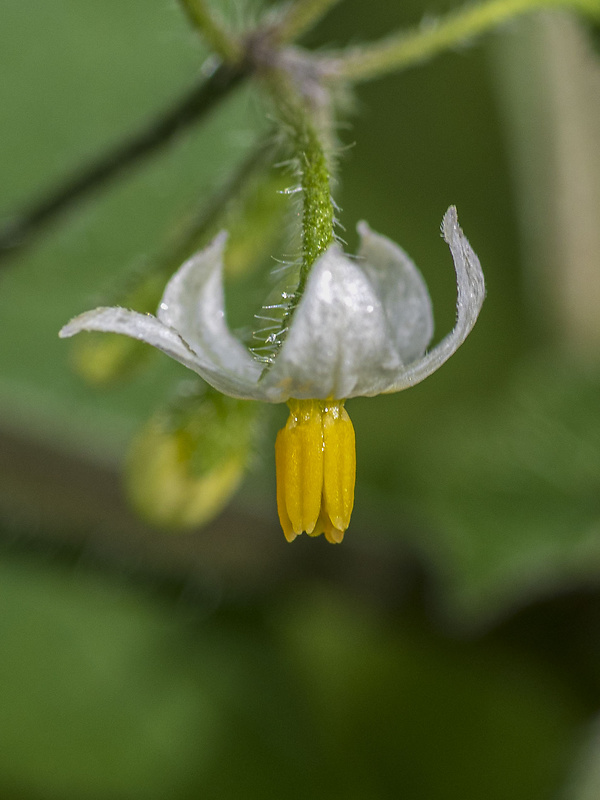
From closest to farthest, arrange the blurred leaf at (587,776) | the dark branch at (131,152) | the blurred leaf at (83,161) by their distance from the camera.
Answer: the dark branch at (131,152), the blurred leaf at (587,776), the blurred leaf at (83,161)

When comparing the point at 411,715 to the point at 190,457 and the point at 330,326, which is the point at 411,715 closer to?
the point at 190,457

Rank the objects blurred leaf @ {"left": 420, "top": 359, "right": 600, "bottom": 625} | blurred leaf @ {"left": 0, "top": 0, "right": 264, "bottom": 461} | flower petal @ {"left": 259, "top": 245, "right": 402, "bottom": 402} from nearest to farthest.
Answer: flower petal @ {"left": 259, "top": 245, "right": 402, "bottom": 402}
blurred leaf @ {"left": 420, "top": 359, "right": 600, "bottom": 625}
blurred leaf @ {"left": 0, "top": 0, "right": 264, "bottom": 461}

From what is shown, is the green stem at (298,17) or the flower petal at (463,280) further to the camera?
the green stem at (298,17)

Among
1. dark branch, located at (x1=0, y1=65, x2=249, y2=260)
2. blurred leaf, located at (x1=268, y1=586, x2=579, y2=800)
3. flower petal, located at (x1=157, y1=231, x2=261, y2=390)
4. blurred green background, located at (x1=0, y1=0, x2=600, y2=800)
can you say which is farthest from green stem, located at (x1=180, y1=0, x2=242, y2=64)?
blurred leaf, located at (x1=268, y1=586, x2=579, y2=800)

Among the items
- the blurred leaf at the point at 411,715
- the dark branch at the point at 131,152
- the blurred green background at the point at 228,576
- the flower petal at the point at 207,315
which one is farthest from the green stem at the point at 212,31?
the blurred leaf at the point at 411,715

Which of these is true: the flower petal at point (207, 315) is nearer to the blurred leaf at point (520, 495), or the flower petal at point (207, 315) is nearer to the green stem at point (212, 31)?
the green stem at point (212, 31)

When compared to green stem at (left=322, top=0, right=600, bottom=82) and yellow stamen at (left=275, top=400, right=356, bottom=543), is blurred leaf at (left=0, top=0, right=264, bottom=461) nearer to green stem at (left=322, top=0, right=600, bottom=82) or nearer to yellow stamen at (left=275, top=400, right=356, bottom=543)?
green stem at (left=322, top=0, right=600, bottom=82)
